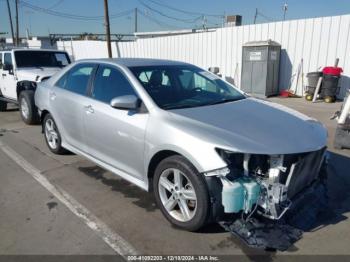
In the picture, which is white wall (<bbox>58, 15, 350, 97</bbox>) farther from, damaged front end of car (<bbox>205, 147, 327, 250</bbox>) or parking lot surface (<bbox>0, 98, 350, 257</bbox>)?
damaged front end of car (<bbox>205, 147, 327, 250</bbox>)

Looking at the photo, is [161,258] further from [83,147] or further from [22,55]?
[22,55]

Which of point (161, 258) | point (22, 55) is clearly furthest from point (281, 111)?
point (22, 55)

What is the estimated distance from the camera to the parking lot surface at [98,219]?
2863mm

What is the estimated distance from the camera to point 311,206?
3336mm

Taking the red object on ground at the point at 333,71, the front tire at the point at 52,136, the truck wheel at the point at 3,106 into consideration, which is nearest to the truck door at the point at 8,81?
the truck wheel at the point at 3,106

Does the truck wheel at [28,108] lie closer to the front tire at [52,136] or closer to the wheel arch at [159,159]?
the front tire at [52,136]

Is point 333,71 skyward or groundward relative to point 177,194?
skyward

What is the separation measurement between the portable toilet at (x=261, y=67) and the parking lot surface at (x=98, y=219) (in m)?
7.00

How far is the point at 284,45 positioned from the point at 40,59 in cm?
840

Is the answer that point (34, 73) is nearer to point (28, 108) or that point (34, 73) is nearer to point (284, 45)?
point (28, 108)

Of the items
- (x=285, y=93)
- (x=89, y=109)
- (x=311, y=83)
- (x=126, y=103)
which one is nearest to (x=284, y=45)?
(x=285, y=93)

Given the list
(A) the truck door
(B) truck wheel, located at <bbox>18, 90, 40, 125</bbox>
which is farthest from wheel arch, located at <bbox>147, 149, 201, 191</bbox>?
(A) the truck door

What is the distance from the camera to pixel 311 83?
10.8m

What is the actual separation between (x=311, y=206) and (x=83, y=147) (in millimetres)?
2942
